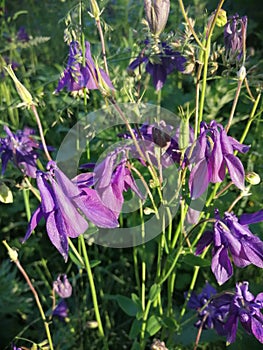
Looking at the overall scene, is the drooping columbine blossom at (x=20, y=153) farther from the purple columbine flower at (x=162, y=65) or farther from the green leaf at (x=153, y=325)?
the green leaf at (x=153, y=325)

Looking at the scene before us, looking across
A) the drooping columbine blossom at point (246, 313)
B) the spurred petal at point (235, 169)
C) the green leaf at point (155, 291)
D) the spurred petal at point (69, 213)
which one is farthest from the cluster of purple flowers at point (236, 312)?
the spurred petal at point (69, 213)

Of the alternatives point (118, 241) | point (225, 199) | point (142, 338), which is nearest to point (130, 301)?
point (142, 338)

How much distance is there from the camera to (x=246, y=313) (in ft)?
3.32

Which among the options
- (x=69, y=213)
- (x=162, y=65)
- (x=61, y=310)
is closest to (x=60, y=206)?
(x=69, y=213)

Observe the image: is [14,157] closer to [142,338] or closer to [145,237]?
[145,237]

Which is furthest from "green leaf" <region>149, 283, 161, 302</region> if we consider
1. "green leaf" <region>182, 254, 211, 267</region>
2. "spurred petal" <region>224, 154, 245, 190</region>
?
"spurred petal" <region>224, 154, 245, 190</region>

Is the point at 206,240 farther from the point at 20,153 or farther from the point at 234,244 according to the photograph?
the point at 20,153

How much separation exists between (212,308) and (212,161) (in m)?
0.44

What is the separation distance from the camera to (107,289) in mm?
1664

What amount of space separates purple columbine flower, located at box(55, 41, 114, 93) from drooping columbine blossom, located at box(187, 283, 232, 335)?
468mm

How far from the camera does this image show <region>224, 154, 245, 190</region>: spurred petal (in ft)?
2.97

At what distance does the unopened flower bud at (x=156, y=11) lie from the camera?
2.98 ft

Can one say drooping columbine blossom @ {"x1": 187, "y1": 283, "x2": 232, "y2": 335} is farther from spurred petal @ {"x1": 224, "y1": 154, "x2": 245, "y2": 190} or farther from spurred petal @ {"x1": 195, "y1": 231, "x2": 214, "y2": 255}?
spurred petal @ {"x1": 224, "y1": 154, "x2": 245, "y2": 190}

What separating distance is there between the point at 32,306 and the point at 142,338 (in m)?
0.60
